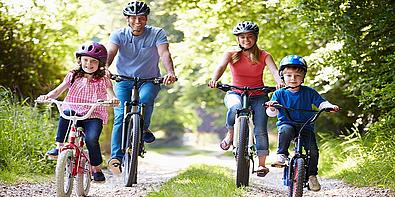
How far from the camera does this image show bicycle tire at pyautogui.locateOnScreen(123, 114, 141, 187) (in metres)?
7.11

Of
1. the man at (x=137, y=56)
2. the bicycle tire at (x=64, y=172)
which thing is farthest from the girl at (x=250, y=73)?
the bicycle tire at (x=64, y=172)

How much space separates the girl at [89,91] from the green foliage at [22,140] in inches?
81.6

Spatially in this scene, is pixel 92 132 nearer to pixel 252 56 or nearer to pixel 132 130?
pixel 132 130

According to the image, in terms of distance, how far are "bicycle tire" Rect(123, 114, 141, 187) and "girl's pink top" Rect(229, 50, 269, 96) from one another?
3.96 ft

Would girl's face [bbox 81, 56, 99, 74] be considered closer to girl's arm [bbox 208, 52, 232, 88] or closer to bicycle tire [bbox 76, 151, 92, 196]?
bicycle tire [bbox 76, 151, 92, 196]

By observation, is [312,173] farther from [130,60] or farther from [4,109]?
[4,109]

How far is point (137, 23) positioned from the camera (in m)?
7.52

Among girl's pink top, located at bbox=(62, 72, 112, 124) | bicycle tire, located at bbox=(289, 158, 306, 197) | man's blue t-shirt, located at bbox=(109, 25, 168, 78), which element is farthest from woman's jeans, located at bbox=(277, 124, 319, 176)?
man's blue t-shirt, located at bbox=(109, 25, 168, 78)

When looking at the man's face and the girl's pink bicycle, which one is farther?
the man's face

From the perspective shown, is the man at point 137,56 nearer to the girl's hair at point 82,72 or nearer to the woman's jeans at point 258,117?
the girl's hair at point 82,72

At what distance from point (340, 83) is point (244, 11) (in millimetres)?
3093

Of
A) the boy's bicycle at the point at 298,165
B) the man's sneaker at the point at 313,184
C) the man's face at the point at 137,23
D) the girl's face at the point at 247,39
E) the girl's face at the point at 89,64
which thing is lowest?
the man's sneaker at the point at 313,184

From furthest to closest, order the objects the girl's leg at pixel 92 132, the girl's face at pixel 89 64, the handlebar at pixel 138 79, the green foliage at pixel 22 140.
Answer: the green foliage at pixel 22 140 → the handlebar at pixel 138 79 → the girl's face at pixel 89 64 → the girl's leg at pixel 92 132

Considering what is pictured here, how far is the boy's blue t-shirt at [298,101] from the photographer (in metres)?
6.56
